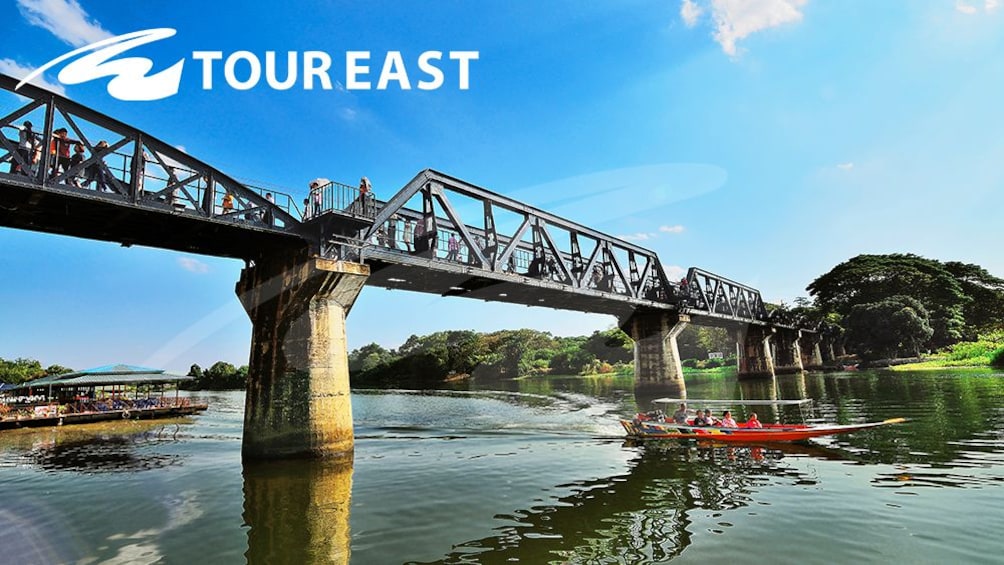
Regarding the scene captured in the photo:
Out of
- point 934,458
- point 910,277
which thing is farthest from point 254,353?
point 910,277

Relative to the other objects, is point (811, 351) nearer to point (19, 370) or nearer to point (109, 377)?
point (109, 377)

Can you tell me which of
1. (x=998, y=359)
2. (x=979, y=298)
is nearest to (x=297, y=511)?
(x=998, y=359)

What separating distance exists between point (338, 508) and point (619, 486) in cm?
826

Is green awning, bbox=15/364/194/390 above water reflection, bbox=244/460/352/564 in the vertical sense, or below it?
above

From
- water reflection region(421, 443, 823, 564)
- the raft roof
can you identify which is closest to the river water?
water reflection region(421, 443, 823, 564)

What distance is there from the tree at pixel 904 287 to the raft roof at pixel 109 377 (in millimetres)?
110103

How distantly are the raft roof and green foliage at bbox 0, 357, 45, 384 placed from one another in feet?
206

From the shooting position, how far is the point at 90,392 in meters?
48.0

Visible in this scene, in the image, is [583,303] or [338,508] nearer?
[338,508]

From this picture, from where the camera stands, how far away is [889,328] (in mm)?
Result: 81188

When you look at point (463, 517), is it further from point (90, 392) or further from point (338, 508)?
point (90, 392)

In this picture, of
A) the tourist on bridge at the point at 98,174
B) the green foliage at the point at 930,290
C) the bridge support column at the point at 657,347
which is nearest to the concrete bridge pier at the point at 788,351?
the green foliage at the point at 930,290

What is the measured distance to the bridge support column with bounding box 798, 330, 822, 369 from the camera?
105 m

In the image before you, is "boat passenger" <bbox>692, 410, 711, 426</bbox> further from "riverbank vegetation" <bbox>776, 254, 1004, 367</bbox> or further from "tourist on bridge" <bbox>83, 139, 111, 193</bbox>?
"riverbank vegetation" <bbox>776, 254, 1004, 367</bbox>
